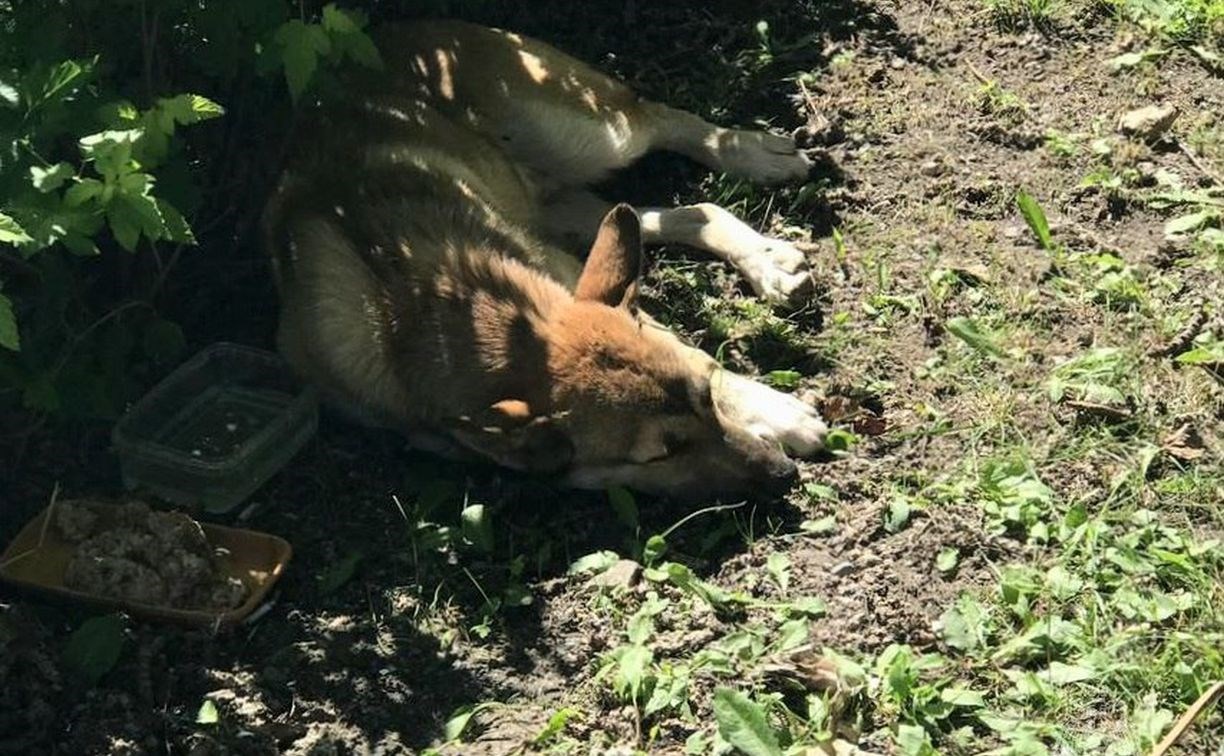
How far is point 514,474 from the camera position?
5281 mm

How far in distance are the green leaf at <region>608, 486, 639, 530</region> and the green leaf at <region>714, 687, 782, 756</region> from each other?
108cm

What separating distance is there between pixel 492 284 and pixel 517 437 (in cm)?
67

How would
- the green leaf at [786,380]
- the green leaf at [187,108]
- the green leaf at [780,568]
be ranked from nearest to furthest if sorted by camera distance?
the green leaf at [187,108] < the green leaf at [780,568] < the green leaf at [786,380]

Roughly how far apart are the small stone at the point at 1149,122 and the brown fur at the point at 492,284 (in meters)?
1.38

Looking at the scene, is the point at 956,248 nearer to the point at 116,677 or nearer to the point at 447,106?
the point at 447,106

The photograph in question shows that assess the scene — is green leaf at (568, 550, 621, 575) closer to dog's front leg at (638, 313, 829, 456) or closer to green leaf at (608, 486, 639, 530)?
green leaf at (608, 486, 639, 530)

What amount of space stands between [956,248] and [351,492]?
8.33 feet

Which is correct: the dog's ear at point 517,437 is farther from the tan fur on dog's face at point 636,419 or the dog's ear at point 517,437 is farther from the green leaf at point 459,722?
the green leaf at point 459,722

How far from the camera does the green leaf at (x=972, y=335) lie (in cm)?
536

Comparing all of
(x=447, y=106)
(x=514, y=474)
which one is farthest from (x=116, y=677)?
(x=447, y=106)

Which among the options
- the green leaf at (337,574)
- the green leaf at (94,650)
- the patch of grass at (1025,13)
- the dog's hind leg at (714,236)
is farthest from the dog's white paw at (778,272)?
the green leaf at (94,650)

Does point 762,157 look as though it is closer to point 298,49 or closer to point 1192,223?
point 1192,223

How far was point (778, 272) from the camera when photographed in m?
5.84

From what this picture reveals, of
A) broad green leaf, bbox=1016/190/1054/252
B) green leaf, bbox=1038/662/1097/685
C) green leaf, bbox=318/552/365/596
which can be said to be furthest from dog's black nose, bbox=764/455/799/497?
broad green leaf, bbox=1016/190/1054/252
